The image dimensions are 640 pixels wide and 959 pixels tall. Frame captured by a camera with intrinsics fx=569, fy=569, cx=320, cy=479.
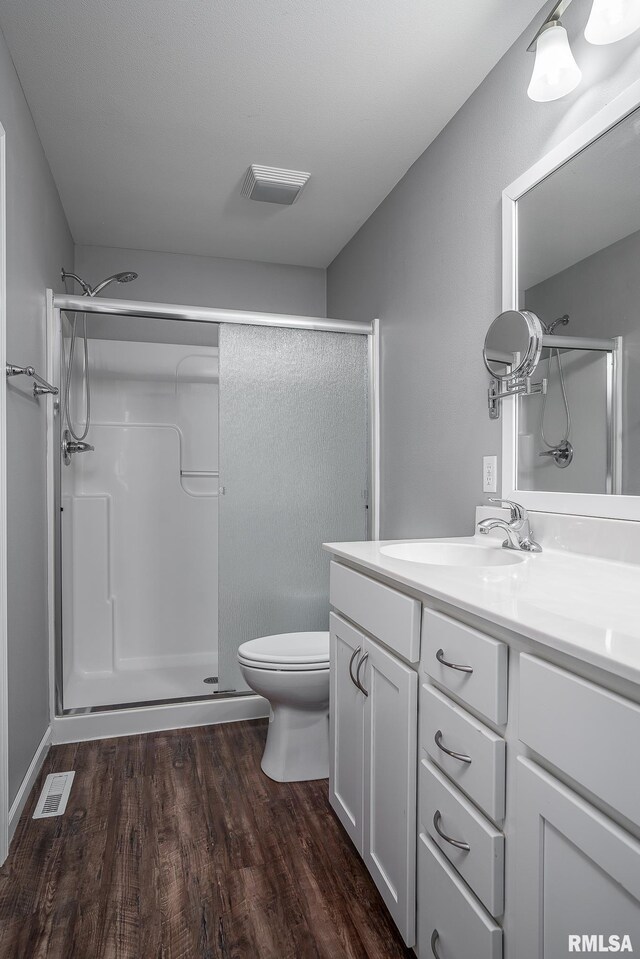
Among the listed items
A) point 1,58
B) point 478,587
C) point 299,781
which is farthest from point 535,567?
point 1,58

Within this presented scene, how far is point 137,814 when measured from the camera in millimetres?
1804

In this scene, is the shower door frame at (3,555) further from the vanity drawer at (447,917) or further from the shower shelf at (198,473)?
the shower shelf at (198,473)

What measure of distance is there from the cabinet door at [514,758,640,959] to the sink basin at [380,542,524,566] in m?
0.81

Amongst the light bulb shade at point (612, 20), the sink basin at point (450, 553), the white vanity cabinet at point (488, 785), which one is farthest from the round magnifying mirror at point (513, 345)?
the white vanity cabinet at point (488, 785)

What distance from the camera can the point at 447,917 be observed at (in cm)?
103

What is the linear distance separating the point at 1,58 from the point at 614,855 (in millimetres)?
2305

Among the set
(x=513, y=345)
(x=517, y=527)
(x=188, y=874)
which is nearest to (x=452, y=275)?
(x=513, y=345)

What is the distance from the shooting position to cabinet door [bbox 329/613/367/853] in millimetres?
1491

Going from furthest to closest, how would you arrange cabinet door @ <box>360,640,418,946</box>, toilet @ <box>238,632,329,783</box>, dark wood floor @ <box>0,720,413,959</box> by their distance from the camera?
toilet @ <box>238,632,329,783</box> < dark wood floor @ <box>0,720,413,959</box> < cabinet door @ <box>360,640,418,946</box>

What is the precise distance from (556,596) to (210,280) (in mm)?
2987

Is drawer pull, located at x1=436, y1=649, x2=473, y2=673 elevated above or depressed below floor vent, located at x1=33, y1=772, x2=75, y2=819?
above

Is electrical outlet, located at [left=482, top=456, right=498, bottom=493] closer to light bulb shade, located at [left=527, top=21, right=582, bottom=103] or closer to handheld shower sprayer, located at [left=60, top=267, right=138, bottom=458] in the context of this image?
light bulb shade, located at [left=527, top=21, right=582, bottom=103]

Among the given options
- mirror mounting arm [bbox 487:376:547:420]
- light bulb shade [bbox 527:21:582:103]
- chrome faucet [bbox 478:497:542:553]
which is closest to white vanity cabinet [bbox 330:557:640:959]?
chrome faucet [bbox 478:497:542:553]

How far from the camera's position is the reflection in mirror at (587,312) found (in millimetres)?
1313
